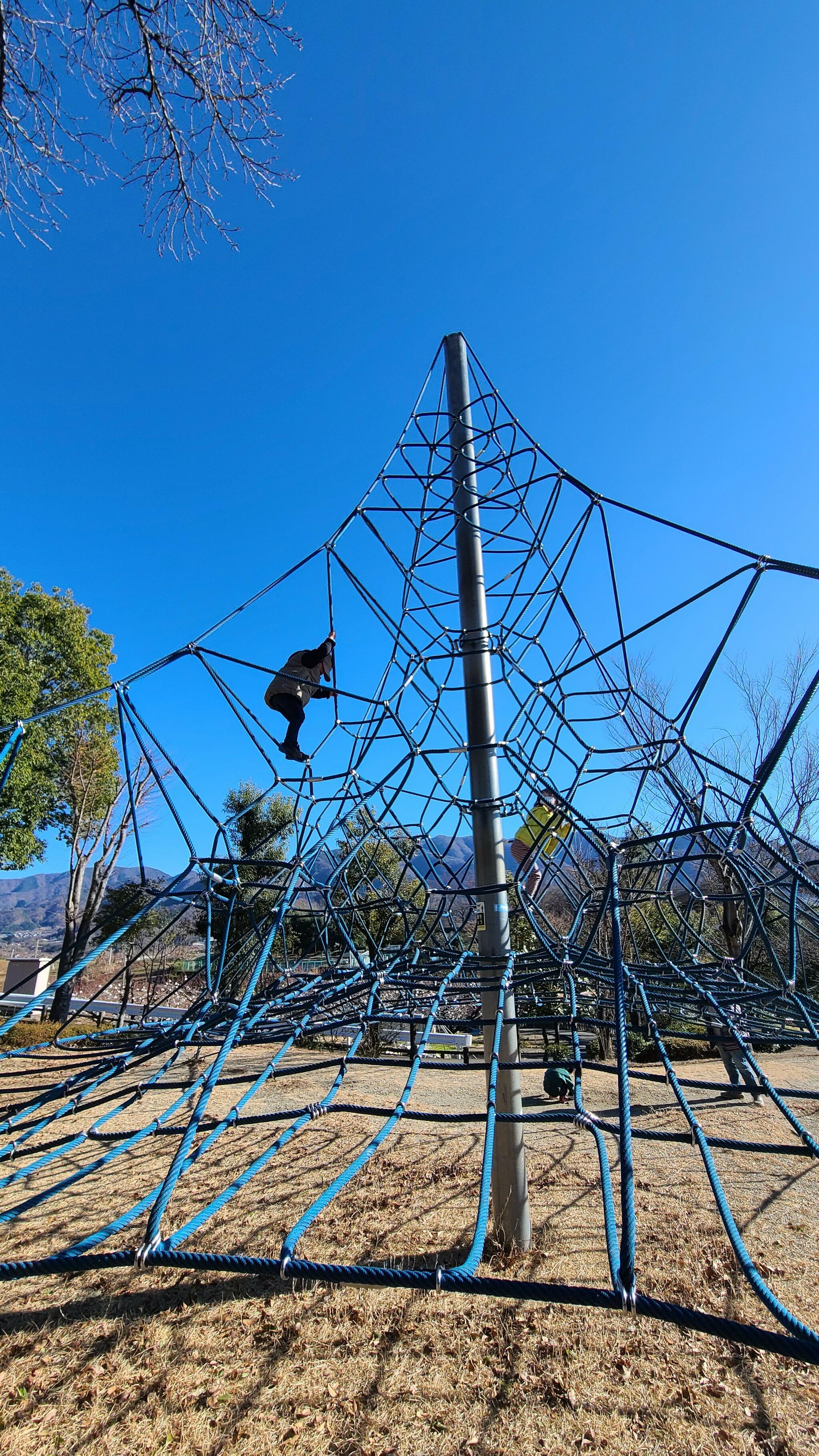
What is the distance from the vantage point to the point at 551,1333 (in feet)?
10.5

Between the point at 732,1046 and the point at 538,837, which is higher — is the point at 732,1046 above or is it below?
below

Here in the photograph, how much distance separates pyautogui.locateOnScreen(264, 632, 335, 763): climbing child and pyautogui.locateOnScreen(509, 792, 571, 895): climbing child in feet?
6.00

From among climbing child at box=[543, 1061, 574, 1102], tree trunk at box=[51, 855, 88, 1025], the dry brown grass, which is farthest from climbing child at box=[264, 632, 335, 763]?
tree trunk at box=[51, 855, 88, 1025]

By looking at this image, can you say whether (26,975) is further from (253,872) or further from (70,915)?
(253,872)

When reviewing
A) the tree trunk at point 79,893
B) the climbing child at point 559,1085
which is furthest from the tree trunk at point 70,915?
the climbing child at point 559,1085

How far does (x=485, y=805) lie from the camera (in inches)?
171

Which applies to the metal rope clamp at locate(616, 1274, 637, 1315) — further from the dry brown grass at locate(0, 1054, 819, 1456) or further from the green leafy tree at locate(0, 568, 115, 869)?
the green leafy tree at locate(0, 568, 115, 869)

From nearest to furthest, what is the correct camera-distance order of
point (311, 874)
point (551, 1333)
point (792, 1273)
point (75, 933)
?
1. point (551, 1333)
2. point (792, 1273)
3. point (311, 874)
4. point (75, 933)

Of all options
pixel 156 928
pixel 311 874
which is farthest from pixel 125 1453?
pixel 156 928

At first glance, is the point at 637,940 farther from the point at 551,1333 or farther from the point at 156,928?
the point at 156,928

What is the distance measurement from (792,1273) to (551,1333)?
142cm

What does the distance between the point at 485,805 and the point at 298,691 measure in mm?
1699

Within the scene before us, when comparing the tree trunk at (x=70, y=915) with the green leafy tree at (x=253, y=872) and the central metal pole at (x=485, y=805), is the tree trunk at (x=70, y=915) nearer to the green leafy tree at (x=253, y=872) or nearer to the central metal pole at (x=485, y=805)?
the green leafy tree at (x=253, y=872)

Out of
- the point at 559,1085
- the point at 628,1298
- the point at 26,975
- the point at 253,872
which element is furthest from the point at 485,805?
the point at 26,975
